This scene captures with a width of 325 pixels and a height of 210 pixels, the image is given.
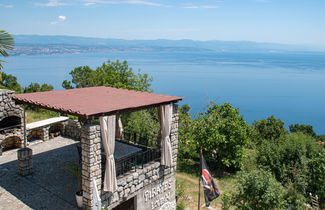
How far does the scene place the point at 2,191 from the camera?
9539mm

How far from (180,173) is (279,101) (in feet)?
337

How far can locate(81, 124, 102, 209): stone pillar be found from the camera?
806cm

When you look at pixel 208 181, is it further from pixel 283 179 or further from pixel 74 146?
pixel 283 179

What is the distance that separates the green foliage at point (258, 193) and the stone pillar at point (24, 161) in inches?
305

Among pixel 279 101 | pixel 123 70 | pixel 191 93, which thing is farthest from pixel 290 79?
pixel 123 70

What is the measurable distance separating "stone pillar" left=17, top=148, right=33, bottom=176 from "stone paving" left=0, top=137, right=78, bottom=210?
0.22 m

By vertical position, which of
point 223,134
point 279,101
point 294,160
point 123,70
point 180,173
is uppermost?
point 123,70

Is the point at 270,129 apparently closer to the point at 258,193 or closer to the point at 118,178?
the point at 258,193

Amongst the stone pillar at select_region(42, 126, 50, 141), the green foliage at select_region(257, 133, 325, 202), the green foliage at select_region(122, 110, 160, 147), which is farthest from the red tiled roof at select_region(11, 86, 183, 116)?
the green foliage at select_region(257, 133, 325, 202)

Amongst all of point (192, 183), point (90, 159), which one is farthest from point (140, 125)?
point (90, 159)

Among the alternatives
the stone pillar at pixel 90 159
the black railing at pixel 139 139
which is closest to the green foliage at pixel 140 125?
the black railing at pixel 139 139

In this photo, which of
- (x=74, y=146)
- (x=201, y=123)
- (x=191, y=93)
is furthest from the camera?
(x=191, y=93)

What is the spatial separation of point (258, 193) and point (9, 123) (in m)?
11.9

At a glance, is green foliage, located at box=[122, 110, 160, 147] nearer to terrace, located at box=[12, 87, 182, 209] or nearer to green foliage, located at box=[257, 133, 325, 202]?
terrace, located at box=[12, 87, 182, 209]
